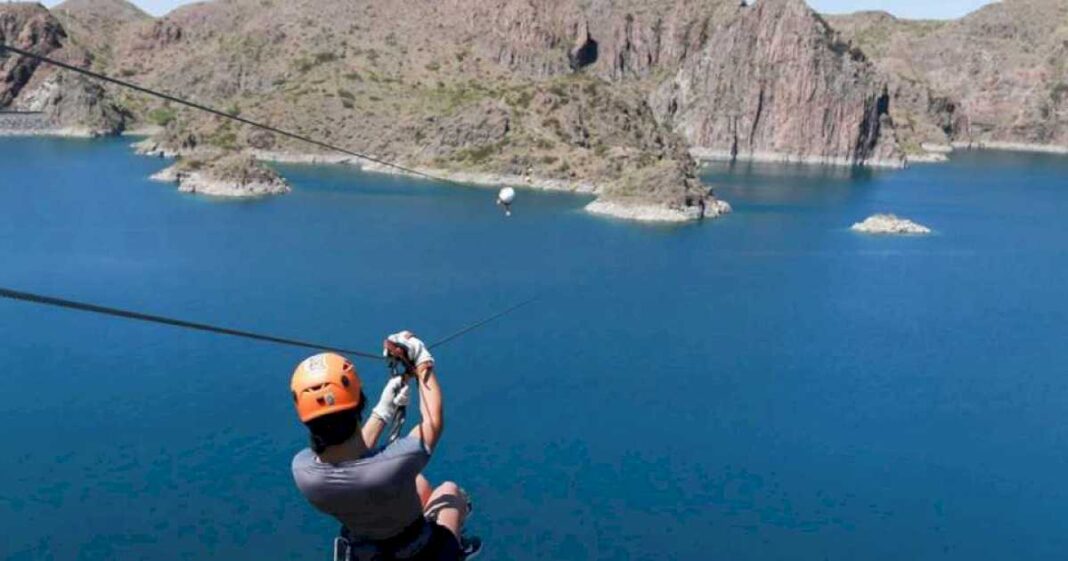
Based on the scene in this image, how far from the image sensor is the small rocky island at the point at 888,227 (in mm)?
119625

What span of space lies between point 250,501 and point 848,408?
36008 millimetres

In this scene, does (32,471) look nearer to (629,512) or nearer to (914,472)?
(629,512)

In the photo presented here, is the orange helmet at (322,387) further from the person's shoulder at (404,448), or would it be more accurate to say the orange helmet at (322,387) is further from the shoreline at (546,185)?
the shoreline at (546,185)

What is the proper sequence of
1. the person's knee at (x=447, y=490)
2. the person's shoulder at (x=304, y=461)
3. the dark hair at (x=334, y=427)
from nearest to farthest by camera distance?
the dark hair at (x=334, y=427) → the person's shoulder at (x=304, y=461) → the person's knee at (x=447, y=490)

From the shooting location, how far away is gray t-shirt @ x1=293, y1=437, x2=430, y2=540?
6.56m

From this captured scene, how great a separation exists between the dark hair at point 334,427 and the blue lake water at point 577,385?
103 ft

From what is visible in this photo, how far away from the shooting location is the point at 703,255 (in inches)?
4070

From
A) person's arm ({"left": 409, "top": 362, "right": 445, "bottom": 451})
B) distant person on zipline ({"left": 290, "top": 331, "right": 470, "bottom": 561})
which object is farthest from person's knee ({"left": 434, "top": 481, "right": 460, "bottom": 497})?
person's arm ({"left": 409, "top": 362, "right": 445, "bottom": 451})

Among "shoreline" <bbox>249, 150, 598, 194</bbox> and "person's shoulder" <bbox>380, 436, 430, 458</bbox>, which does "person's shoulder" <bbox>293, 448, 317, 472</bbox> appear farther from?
"shoreline" <bbox>249, 150, 598, 194</bbox>

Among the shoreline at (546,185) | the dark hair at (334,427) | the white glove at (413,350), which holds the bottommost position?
the shoreline at (546,185)

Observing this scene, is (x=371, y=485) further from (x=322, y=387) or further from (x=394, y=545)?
(x=322, y=387)

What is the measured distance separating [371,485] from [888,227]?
406ft

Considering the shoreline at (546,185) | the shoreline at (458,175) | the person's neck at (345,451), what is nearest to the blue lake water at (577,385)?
the shoreline at (546,185)

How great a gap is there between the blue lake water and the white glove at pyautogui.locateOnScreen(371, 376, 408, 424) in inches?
1197
